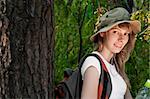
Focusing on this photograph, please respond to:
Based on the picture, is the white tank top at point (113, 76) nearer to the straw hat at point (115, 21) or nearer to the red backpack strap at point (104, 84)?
the red backpack strap at point (104, 84)

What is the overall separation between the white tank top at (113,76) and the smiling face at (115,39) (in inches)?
3.3

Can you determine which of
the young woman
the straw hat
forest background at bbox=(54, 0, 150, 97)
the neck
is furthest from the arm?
forest background at bbox=(54, 0, 150, 97)

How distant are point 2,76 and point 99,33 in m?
0.84

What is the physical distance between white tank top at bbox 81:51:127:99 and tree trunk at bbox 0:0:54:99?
0.38m

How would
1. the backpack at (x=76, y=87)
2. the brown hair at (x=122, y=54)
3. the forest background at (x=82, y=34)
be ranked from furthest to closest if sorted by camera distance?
the forest background at (x=82, y=34), the brown hair at (x=122, y=54), the backpack at (x=76, y=87)

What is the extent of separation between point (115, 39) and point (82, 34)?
108 inches

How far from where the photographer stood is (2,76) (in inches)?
84.5

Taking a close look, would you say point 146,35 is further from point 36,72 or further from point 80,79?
point 36,72

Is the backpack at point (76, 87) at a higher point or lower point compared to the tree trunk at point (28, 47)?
lower

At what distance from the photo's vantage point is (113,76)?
2727 mm

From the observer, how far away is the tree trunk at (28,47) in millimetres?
2131

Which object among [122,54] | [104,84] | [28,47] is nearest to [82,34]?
[122,54]

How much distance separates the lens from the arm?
2.48 metres

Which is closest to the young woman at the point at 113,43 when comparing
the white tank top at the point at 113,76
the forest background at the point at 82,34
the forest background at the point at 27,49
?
the white tank top at the point at 113,76
